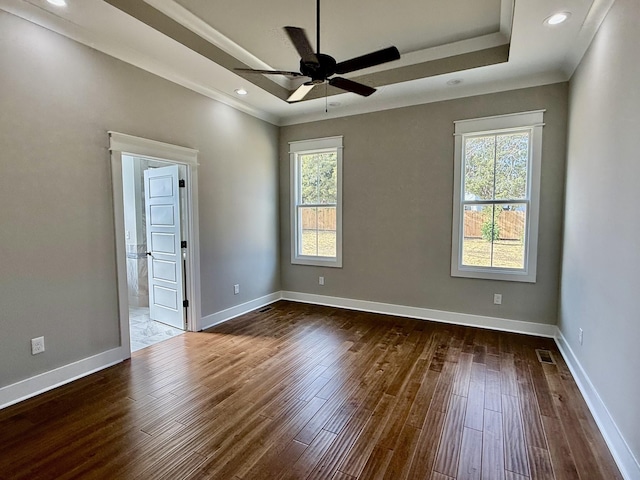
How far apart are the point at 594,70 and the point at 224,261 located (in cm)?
423

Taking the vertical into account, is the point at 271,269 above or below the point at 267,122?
below

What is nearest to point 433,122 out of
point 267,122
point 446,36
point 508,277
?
point 446,36

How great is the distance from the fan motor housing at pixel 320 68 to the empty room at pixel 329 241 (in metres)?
0.02

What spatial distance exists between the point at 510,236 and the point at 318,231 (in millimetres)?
2637

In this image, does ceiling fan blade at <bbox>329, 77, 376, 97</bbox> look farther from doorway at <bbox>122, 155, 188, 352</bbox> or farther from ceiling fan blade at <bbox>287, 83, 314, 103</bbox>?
doorway at <bbox>122, 155, 188, 352</bbox>

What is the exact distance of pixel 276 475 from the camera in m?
1.78

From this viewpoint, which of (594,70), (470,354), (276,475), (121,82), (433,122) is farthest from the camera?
(433,122)

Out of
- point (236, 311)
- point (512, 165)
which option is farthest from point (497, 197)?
point (236, 311)

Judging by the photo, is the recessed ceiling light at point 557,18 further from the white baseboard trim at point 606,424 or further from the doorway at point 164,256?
the doorway at point 164,256

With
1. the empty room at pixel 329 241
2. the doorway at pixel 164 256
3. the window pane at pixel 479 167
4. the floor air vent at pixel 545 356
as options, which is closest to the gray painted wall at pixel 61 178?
the empty room at pixel 329 241

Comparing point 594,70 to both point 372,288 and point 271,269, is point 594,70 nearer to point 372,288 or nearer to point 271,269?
point 372,288

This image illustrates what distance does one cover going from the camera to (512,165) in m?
3.85

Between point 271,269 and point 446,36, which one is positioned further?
point 271,269

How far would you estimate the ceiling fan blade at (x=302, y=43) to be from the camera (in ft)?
6.56
